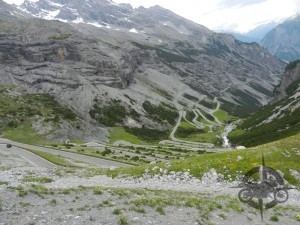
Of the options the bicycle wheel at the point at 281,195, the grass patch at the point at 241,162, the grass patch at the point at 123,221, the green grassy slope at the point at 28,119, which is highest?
the green grassy slope at the point at 28,119

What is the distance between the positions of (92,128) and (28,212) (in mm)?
170130

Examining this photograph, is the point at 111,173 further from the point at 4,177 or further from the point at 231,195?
the point at 231,195


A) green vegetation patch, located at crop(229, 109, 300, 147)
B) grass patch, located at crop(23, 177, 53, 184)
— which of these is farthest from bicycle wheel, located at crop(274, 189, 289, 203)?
green vegetation patch, located at crop(229, 109, 300, 147)

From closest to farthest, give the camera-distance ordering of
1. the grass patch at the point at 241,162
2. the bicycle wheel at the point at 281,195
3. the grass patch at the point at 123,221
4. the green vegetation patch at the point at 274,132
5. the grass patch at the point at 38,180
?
the grass patch at the point at 123,221, the bicycle wheel at the point at 281,195, the grass patch at the point at 38,180, the grass patch at the point at 241,162, the green vegetation patch at the point at 274,132

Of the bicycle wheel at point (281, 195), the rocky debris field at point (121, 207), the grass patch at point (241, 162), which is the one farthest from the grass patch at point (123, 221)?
the grass patch at point (241, 162)

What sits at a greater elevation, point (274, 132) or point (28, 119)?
point (274, 132)

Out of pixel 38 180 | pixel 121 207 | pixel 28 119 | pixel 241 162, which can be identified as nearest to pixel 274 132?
pixel 28 119

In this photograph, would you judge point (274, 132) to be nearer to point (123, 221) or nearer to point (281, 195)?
point (281, 195)

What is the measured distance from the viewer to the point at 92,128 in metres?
192

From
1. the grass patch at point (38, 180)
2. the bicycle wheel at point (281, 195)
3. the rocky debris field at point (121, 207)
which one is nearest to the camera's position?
the rocky debris field at point (121, 207)

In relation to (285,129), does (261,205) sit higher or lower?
lower

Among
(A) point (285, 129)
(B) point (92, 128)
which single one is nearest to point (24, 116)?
(B) point (92, 128)

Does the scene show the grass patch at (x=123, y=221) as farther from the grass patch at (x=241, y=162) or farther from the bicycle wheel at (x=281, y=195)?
the grass patch at (x=241, y=162)

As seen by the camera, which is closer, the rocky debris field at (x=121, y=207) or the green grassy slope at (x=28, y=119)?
the rocky debris field at (x=121, y=207)
